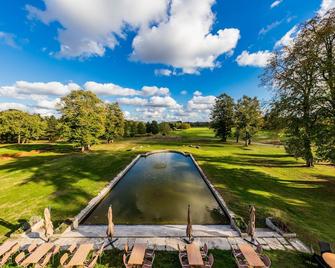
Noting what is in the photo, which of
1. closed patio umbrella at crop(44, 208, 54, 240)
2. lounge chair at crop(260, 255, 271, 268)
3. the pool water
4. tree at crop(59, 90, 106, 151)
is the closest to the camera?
lounge chair at crop(260, 255, 271, 268)

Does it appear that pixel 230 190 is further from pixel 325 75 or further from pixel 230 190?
pixel 325 75

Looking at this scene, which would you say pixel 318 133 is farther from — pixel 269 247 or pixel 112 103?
pixel 112 103

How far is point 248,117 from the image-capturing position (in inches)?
1740

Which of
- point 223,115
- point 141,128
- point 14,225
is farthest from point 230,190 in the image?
point 141,128

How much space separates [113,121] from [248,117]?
109 feet

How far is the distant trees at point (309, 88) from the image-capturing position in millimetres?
17344

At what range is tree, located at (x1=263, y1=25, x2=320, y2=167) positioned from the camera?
1884 centimetres

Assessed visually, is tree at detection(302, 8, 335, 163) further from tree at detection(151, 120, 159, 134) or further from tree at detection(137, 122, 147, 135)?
tree at detection(151, 120, 159, 134)

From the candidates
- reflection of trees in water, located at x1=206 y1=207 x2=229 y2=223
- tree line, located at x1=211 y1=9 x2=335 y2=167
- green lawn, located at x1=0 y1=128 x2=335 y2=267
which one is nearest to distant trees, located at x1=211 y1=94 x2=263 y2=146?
green lawn, located at x1=0 y1=128 x2=335 y2=267

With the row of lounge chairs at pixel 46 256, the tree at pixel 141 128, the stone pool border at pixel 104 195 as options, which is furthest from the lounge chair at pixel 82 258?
the tree at pixel 141 128

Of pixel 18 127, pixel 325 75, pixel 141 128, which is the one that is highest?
pixel 325 75

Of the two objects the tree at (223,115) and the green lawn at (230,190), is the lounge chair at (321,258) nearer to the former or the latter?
the green lawn at (230,190)

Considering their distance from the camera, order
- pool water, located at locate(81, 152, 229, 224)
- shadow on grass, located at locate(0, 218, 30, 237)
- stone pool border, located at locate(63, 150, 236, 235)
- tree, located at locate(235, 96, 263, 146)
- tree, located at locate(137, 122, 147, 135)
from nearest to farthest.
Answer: shadow on grass, located at locate(0, 218, 30, 237) < stone pool border, located at locate(63, 150, 236, 235) < pool water, located at locate(81, 152, 229, 224) < tree, located at locate(235, 96, 263, 146) < tree, located at locate(137, 122, 147, 135)

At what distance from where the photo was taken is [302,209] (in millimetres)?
13492
